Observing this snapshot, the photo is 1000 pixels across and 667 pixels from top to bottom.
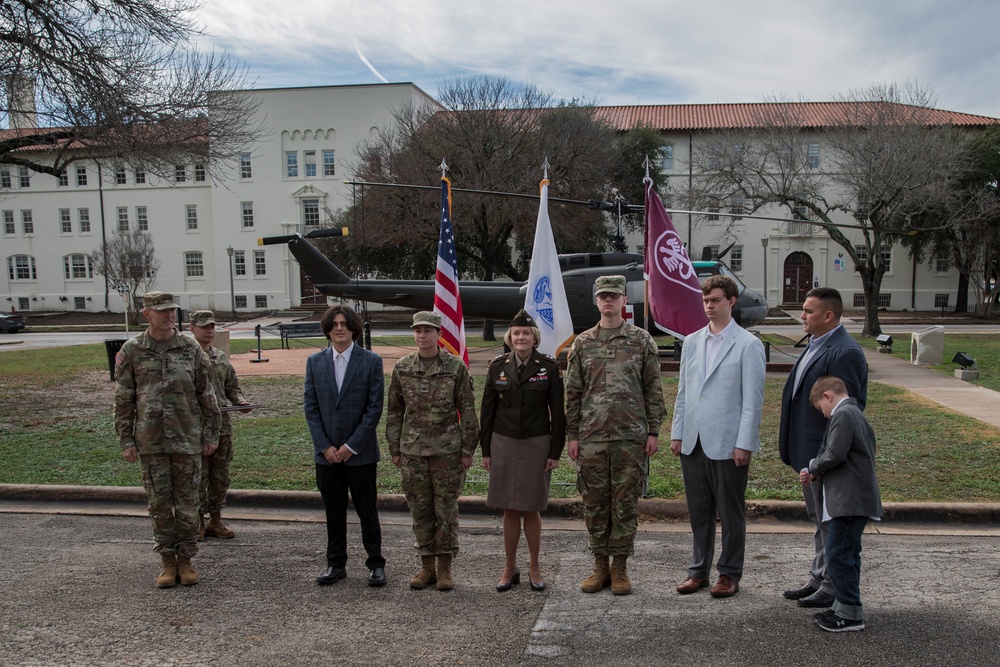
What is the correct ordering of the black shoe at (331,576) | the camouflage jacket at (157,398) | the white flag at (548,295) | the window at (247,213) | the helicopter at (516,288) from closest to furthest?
the black shoe at (331,576), the camouflage jacket at (157,398), the white flag at (548,295), the helicopter at (516,288), the window at (247,213)

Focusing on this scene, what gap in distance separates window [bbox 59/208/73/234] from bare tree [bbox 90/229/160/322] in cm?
644

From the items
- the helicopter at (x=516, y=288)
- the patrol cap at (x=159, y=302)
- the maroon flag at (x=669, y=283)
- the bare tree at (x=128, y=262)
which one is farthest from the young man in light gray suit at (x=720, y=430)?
the bare tree at (x=128, y=262)

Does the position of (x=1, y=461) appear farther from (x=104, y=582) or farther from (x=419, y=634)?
(x=419, y=634)

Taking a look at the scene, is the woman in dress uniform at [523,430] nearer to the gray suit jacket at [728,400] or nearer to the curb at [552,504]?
the gray suit jacket at [728,400]

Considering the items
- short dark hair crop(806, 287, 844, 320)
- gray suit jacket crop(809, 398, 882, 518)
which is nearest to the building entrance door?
short dark hair crop(806, 287, 844, 320)

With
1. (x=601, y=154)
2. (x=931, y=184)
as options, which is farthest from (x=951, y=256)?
(x=601, y=154)

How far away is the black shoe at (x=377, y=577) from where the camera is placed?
4.99 m

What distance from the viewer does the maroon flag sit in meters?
7.68

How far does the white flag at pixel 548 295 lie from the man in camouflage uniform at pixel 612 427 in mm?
3007

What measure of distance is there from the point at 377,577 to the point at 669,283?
4415 mm

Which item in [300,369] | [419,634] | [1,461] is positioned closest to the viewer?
[419,634]

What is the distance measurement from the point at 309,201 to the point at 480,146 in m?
22.3

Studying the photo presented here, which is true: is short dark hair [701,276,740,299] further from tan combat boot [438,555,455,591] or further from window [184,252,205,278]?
window [184,252,205,278]

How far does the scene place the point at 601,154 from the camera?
33.9m
